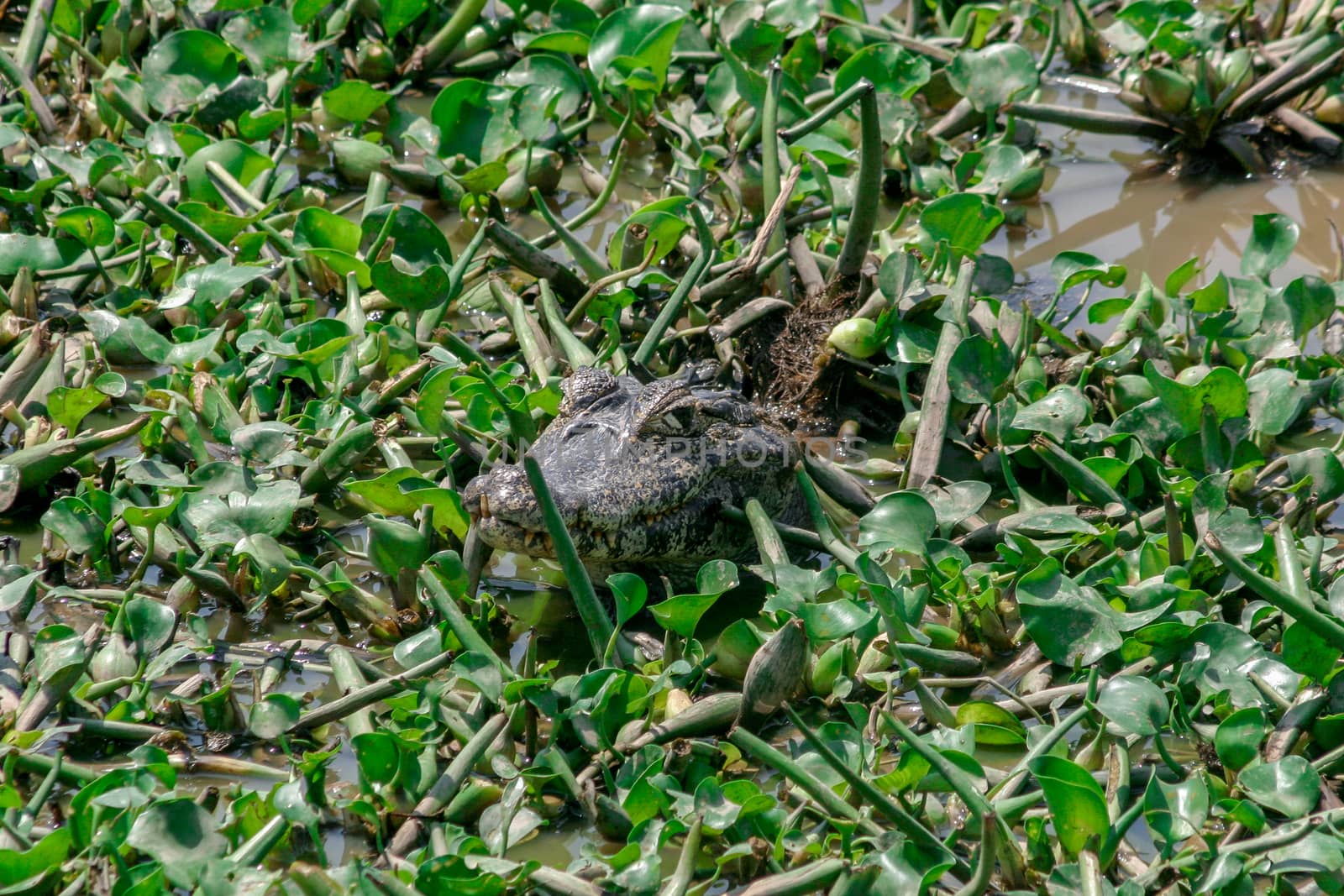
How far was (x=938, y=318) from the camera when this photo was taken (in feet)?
12.6

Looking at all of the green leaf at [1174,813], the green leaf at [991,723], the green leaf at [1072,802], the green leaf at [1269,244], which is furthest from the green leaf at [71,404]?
the green leaf at [1269,244]

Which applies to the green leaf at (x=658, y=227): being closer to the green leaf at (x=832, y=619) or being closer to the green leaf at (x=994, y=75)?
the green leaf at (x=994, y=75)

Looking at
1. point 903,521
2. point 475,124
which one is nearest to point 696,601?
point 903,521

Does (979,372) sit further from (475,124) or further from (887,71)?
(475,124)

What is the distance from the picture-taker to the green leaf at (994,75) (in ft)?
15.8

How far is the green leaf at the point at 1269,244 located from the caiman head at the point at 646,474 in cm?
171

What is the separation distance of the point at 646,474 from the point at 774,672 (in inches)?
27.6

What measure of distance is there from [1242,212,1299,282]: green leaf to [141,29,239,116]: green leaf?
3.53 m

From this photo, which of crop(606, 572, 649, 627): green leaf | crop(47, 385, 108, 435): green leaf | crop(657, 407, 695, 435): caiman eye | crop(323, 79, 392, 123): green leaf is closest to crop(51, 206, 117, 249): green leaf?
crop(47, 385, 108, 435): green leaf

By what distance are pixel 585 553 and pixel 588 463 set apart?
0.21m

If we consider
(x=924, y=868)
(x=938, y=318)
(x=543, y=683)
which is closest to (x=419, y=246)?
(x=938, y=318)

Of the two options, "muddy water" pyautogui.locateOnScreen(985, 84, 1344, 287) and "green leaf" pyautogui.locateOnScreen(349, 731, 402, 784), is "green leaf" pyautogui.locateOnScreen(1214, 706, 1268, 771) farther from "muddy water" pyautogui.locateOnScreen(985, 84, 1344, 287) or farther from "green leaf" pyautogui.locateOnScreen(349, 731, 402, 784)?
"muddy water" pyautogui.locateOnScreen(985, 84, 1344, 287)

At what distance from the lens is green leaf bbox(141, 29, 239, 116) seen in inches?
187

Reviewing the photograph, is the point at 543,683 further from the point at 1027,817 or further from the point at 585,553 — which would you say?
the point at 1027,817
